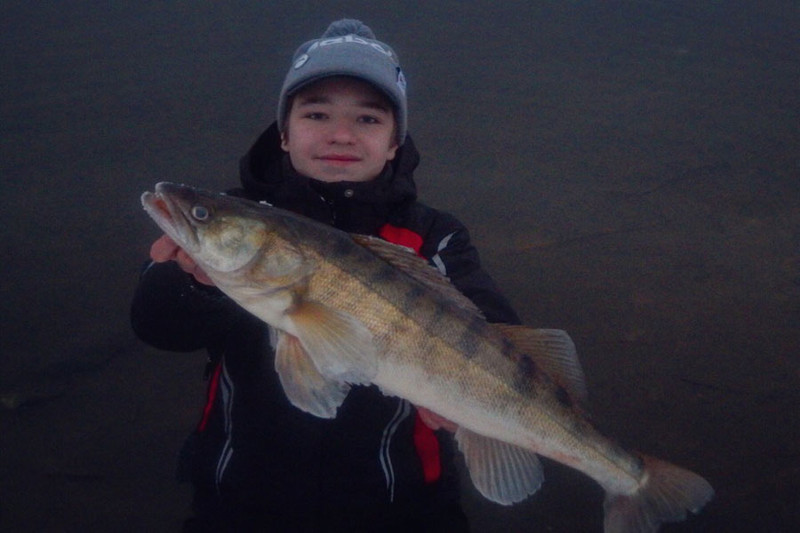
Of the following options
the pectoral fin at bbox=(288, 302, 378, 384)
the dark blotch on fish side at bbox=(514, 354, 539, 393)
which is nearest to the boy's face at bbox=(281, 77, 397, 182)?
the pectoral fin at bbox=(288, 302, 378, 384)

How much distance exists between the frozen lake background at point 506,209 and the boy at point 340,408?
0.92 metres

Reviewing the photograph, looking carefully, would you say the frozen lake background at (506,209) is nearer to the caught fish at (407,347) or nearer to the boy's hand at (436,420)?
the caught fish at (407,347)

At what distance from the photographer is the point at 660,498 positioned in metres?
2.44

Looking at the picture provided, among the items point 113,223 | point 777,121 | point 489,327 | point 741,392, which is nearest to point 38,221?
point 113,223

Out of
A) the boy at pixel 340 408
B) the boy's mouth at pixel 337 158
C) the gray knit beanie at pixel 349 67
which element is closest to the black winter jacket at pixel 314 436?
the boy at pixel 340 408

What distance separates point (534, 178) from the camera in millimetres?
6527

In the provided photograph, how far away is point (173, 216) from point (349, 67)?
1.04m

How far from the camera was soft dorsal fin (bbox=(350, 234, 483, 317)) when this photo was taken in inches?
86.0

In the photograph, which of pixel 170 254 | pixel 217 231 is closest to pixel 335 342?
pixel 217 231

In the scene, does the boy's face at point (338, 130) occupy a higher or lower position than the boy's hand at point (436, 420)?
higher

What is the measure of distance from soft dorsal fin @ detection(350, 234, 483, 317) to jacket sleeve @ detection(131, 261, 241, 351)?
606mm

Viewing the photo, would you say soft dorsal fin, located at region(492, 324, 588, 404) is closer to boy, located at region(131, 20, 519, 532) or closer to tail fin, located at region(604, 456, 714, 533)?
boy, located at region(131, 20, 519, 532)

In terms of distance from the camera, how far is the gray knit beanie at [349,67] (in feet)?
8.48

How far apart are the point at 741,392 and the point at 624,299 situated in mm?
1084
